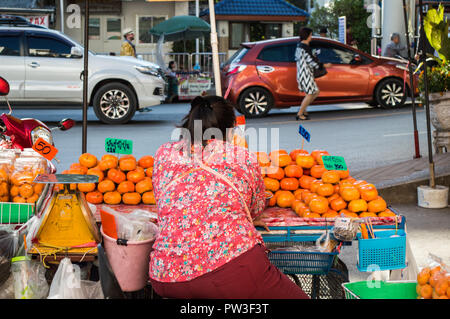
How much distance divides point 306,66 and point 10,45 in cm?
624

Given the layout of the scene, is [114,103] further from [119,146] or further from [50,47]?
[119,146]

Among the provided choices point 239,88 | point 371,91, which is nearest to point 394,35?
point 371,91

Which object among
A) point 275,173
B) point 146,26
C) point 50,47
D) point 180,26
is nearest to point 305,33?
point 50,47

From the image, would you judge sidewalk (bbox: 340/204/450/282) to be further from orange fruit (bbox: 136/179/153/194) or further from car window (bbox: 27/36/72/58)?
car window (bbox: 27/36/72/58)

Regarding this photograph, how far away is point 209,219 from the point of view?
9.86 ft

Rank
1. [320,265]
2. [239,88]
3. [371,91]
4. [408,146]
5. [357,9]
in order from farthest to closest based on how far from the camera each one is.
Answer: [357,9]
[371,91]
[239,88]
[408,146]
[320,265]

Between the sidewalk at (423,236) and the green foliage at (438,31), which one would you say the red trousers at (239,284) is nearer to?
the sidewalk at (423,236)

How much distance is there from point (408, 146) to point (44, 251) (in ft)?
27.8

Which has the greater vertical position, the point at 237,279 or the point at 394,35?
the point at 394,35

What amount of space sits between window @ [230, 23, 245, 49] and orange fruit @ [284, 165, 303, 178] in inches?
974

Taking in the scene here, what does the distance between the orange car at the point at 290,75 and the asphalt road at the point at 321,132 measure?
48cm
